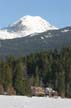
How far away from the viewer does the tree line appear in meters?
111

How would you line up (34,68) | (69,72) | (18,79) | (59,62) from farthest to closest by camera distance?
(34,68), (59,62), (69,72), (18,79)

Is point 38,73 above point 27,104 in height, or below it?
above

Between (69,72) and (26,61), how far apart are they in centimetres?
3391

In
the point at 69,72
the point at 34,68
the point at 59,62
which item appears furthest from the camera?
the point at 34,68

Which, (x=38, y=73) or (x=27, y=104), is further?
(x=38, y=73)

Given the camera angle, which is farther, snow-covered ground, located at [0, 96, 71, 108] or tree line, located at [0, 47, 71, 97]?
tree line, located at [0, 47, 71, 97]

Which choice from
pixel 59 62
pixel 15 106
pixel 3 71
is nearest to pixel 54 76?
pixel 59 62

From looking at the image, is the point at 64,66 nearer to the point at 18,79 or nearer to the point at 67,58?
the point at 67,58

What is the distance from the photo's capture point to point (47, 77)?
145000 millimetres

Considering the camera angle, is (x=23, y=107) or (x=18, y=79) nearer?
(x=23, y=107)

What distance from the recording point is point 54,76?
142000mm

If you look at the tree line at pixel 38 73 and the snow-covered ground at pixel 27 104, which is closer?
the snow-covered ground at pixel 27 104

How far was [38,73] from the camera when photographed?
15525 centimetres

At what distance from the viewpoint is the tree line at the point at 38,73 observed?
111 m
